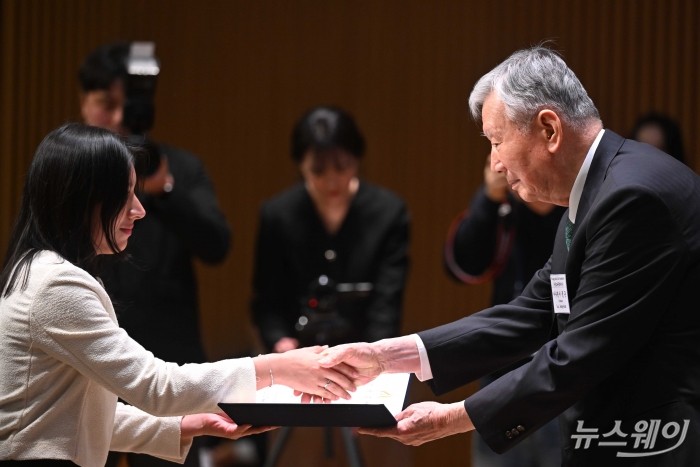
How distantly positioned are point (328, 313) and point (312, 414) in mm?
1341

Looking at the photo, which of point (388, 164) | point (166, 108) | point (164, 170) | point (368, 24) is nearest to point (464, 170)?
point (388, 164)

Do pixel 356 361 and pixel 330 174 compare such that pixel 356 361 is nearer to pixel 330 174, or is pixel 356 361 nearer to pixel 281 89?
pixel 330 174

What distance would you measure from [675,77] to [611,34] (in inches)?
13.0

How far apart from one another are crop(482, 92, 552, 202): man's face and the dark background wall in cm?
259

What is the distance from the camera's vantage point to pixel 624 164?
7.14ft

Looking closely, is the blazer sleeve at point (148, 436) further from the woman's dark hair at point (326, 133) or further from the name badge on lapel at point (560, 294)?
Result: the woman's dark hair at point (326, 133)

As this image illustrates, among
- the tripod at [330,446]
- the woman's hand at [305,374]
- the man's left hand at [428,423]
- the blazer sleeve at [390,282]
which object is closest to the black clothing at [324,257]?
the blazer sleeve at [390,282]

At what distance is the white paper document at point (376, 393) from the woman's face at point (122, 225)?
445 millimetres

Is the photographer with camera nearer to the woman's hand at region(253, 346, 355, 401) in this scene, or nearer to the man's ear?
the woman's hand at region(253, 346, 355, 401)

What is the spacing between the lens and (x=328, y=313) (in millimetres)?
3637

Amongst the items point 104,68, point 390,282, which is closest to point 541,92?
point 390,282

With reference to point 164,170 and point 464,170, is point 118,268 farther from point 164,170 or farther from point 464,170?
point 464,170

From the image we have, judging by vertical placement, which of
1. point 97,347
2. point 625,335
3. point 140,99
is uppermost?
point 140,99

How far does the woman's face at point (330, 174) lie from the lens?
12.9ft
